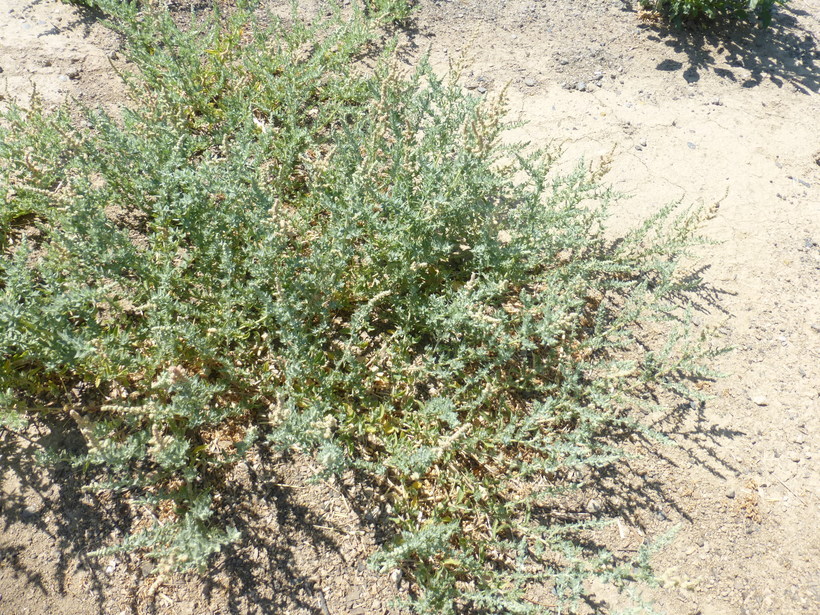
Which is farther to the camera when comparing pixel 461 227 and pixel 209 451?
pixel 461 227

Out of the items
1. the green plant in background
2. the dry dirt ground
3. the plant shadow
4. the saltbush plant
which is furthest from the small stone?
the green plant in background

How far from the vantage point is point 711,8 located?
16.8 ft

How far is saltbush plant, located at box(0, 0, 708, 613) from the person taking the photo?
2.40m

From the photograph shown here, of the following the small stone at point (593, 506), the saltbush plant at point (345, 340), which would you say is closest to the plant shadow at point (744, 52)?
the saltbush plant at point (345, 340)

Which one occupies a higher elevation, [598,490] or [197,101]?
[197,101]

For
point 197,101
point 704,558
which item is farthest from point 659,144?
point 197,101

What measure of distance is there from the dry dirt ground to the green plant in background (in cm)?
19

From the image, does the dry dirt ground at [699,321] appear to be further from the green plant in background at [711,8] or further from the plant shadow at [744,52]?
the green plant in background at [711,8]

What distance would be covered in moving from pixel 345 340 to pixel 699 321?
2372 mm

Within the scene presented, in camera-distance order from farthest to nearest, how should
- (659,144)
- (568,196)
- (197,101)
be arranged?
(659,144), (197,101), (568,196)

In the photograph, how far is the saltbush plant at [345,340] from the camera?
2400 mm

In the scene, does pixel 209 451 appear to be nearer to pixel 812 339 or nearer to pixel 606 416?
pixel 606 416

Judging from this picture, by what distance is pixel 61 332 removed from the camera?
2330 mm

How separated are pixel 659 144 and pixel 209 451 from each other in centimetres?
431
